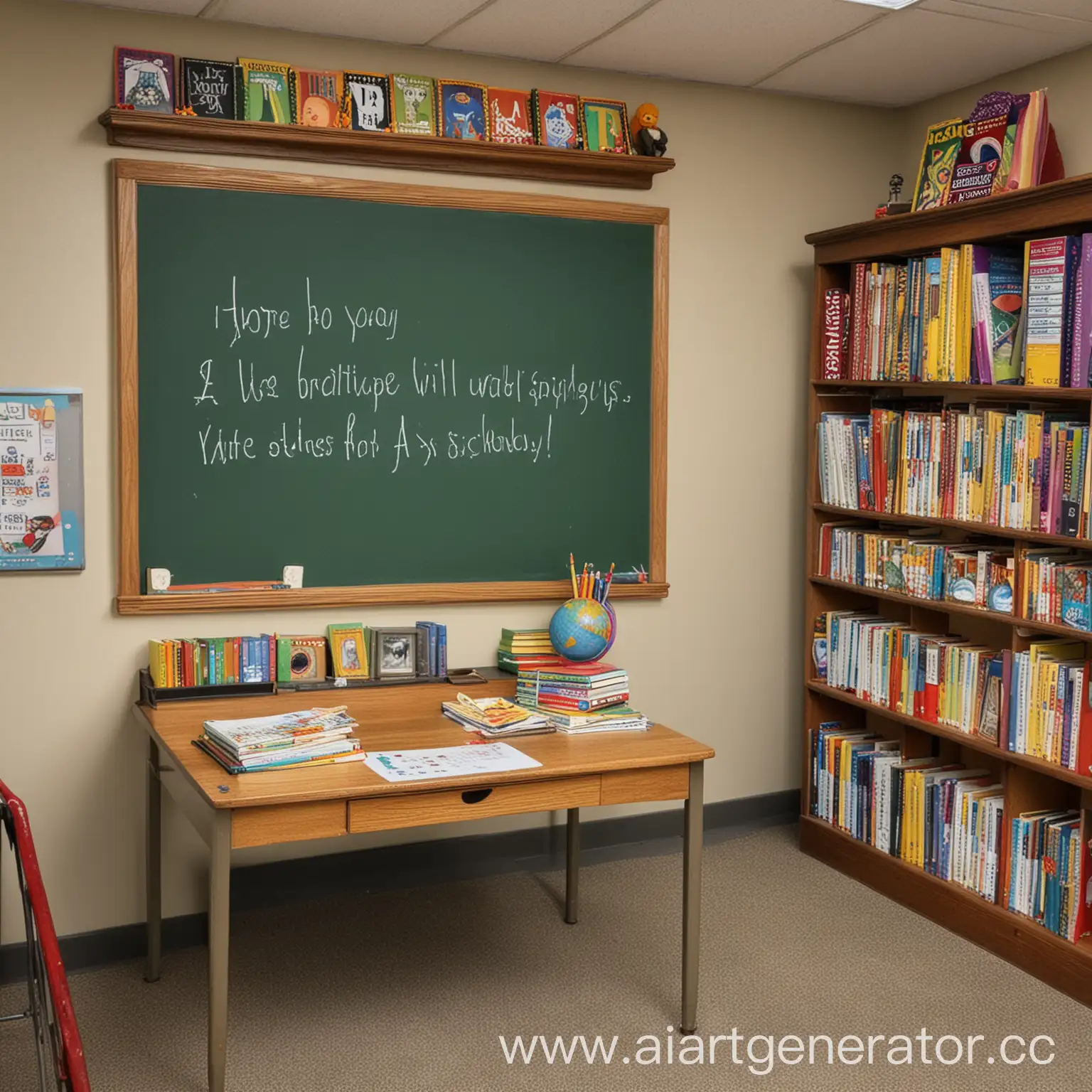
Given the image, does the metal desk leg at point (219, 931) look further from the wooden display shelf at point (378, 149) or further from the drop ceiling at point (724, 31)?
the drop ceiling at point (724, 31)

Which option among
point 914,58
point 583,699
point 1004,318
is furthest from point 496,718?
point 914,58

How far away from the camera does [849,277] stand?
3998 millimetres

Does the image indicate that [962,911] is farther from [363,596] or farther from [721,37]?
[721,37]

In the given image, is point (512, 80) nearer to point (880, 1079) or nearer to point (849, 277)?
point (849, 277)

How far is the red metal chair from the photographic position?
1424 mm

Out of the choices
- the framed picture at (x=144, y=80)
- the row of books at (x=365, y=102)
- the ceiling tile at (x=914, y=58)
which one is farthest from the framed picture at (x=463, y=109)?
the ceiling tile at (x=914, y=58)

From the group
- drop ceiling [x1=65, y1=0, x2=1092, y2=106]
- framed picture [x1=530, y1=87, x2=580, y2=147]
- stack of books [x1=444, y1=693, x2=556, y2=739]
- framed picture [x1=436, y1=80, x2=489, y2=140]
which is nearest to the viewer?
stack of books [x1=444, y1=693, x2=556, y2=739]

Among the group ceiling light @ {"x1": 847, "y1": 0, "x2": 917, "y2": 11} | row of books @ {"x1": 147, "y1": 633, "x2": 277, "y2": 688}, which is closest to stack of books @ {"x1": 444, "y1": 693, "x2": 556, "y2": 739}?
row of books @ {"x1": 147, "y1": 633, "x2": 277, "y2": 688}

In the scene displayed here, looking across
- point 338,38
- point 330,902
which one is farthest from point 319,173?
point 330,902

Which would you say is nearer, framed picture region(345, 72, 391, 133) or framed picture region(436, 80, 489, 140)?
framed picture region(345, 72, 391, 133)

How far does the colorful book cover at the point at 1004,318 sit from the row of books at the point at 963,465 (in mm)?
116

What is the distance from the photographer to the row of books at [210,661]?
3.23m

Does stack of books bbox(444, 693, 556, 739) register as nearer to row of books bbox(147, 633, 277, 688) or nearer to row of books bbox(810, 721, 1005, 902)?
row of books bbox(147, 633, 277, 688)

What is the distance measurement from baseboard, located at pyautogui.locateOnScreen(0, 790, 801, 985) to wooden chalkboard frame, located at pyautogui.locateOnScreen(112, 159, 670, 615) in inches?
30.4
